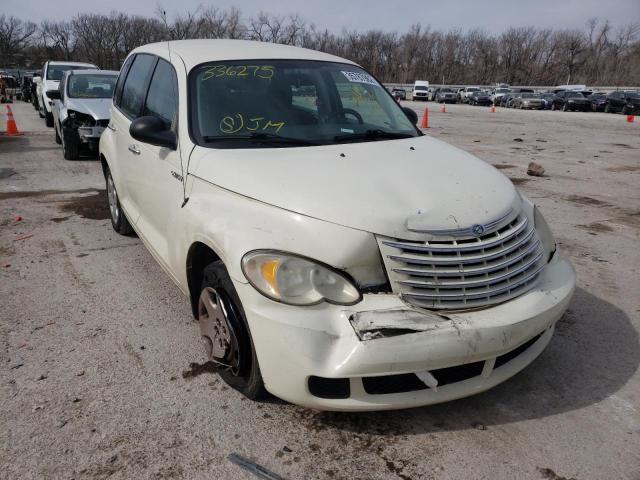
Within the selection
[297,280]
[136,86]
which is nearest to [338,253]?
[297,280]

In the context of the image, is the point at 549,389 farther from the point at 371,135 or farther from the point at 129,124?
the point at 129,124

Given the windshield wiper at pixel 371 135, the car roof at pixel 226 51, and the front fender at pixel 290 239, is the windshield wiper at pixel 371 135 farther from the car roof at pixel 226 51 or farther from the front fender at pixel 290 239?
the front fender at pixel 290 239

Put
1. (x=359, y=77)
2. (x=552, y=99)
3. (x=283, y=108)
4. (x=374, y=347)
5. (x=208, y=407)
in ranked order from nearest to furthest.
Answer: (x=374, y=347) → (x=208, y=407) → (x=283, y=108) → (x=359, y=77) → (x=552, y=99)

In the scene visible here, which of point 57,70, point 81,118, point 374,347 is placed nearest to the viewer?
point 374,347

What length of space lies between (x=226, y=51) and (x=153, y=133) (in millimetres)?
927

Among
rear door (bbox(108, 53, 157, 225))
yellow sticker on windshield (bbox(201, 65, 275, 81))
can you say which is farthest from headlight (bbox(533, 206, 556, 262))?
rear door (bbox(108, 53, 157, 225))

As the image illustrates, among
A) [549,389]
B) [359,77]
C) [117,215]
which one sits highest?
[359,77]

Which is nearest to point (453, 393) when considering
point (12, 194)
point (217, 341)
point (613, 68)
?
point (217, 341)

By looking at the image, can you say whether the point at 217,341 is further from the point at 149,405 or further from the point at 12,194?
the point at 12,194

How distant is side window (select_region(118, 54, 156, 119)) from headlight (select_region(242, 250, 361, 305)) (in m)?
2.38

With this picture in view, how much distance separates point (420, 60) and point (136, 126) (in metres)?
108

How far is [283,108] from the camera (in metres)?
3.27

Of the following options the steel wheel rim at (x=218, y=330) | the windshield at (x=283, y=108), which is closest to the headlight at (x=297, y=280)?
the steel wheel rim at (x=218, y=330)

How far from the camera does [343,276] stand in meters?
2.24
